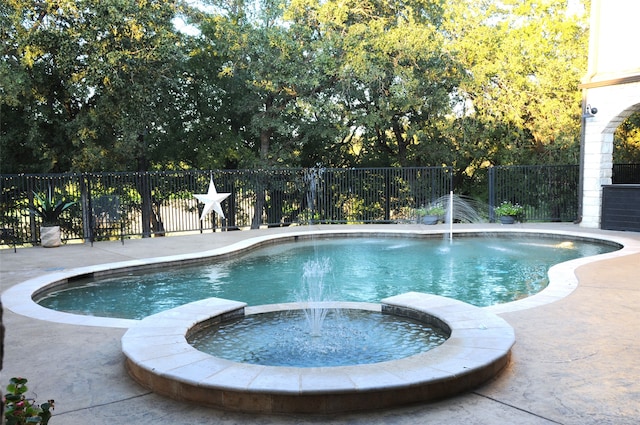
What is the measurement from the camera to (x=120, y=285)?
348 inches

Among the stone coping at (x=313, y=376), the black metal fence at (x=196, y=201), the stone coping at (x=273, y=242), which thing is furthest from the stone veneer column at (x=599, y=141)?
the stone coping at (x=313, y=376)

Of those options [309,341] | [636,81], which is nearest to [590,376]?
[309,341]

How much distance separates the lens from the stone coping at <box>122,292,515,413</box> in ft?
12.2

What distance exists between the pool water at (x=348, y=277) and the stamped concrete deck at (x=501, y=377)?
150 cm

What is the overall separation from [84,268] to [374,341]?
20.4 ft

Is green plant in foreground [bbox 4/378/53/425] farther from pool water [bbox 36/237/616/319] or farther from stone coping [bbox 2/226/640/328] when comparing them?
A: pool water [bbox 36/237/616/319]

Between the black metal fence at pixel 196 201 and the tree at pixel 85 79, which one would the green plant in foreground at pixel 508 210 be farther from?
the tree at pixel 85 79

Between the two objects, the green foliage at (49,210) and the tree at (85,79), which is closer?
the green foliage at (49,210)

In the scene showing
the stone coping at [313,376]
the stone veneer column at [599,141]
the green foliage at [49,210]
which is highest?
the stone veneer column at [599,141]

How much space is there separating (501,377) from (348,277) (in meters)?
5.26

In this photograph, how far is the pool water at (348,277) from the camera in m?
7.90

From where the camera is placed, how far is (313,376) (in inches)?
155

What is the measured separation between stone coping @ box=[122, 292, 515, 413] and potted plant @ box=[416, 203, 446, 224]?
35.9ft

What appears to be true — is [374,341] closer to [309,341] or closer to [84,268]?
[309,341]
